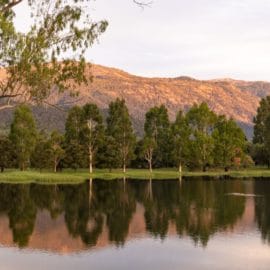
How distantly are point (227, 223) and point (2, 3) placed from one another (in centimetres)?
3368

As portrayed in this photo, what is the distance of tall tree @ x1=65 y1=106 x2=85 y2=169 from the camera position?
117688 millimetres

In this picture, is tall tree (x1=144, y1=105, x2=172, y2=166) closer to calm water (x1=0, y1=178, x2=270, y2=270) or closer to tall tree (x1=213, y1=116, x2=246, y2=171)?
tall tree (x1=213, y1=116, x2=246, y2=171)

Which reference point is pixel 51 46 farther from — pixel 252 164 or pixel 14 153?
pixel 252 164

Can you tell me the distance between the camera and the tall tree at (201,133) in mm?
127000

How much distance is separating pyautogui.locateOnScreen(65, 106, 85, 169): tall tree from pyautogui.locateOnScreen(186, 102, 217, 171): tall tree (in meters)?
28.7

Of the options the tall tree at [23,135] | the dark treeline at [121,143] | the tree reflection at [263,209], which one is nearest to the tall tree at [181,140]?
the dark treeline at [121,143]

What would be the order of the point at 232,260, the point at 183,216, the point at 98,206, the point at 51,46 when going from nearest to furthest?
the point at 51,46, the point at 232,260, the point at 183,216, the point at 98,206

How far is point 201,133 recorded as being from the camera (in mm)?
129750

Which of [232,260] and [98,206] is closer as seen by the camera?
[232,260]

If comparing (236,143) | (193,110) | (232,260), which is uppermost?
(193,110)

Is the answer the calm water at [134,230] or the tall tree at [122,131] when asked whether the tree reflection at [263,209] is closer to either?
the calm water at [134,230]

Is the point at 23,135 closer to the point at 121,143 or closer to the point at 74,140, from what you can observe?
the point at 74,140

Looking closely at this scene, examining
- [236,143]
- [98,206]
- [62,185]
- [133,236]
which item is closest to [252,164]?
[236,143]

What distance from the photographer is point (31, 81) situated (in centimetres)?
2992
